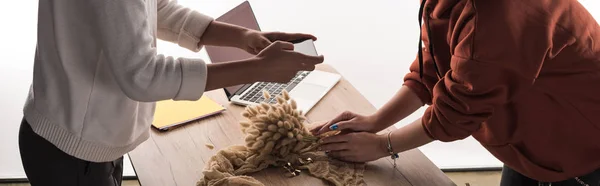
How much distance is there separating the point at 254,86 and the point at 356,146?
39 centimetres

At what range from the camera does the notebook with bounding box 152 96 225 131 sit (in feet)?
4.48

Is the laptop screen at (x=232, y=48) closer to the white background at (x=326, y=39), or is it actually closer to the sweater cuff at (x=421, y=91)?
the sweater cuff at (x=421, y=91)

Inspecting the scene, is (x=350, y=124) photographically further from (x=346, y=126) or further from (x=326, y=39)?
(x=326, y=39)

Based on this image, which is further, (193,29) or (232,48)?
(232,48)

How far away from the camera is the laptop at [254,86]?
1.45 m

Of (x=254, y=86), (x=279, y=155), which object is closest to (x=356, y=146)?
(x=279, y=155)

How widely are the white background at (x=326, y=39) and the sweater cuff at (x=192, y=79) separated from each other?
116 centimetres

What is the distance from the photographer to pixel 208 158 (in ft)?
4.07

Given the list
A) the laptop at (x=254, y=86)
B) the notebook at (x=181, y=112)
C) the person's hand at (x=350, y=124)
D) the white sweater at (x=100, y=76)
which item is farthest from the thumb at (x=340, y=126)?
the white sweater at (x=100, y=76)

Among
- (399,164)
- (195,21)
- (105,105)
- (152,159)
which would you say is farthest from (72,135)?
(399,164)

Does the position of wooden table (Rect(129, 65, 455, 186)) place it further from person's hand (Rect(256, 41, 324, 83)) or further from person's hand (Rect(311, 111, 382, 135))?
person's hand (Rect(256, 41, 324, 83))

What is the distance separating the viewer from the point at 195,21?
1.29 metres

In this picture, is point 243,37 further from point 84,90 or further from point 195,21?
point 84,90

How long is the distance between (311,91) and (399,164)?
1.18 feet
